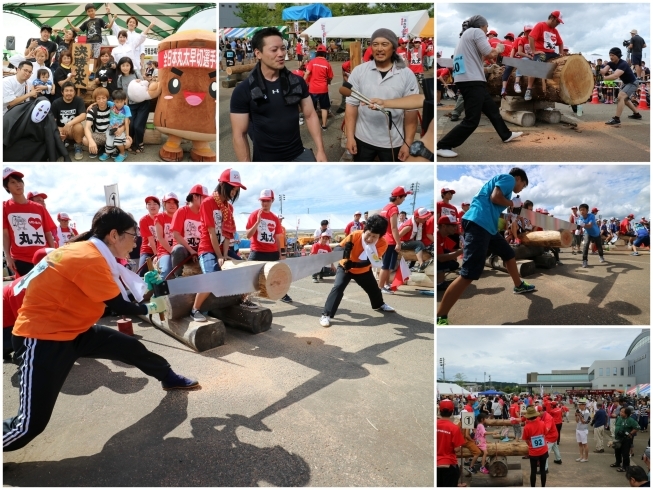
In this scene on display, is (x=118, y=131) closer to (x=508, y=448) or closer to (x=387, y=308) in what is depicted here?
(x=387, y=308)

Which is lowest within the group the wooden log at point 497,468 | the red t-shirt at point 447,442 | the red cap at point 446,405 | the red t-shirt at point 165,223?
the wooden log at point 497,468

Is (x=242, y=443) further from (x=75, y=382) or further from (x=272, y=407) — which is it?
Answer: (x=75, y=382)

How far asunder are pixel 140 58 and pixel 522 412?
500cm

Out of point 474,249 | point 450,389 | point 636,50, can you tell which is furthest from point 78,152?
point 636,50

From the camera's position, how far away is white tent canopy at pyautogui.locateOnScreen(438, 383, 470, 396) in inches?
141

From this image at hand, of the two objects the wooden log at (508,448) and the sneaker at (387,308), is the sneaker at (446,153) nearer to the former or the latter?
the sneaker at (387,308)

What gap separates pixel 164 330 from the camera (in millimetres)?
4781

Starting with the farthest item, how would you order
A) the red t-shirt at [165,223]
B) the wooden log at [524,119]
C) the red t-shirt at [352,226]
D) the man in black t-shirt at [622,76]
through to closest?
the red t-shirt at [352,226], the man in black t-shirt at [622,76], the wooden log at [524,119], the red t-shirt at [165,223]

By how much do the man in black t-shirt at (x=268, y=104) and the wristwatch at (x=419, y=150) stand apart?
3.15ft

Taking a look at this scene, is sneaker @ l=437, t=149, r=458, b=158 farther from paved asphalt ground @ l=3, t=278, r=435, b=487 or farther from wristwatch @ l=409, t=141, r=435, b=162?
paved asphalt ground @ l=3, t=278, r=435, b=487

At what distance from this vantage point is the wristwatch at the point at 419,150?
3.84 m

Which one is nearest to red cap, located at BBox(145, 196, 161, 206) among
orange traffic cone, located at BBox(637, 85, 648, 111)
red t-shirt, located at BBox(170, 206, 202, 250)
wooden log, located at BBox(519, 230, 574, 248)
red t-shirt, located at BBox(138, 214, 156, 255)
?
red t-shirt, located at BBox(138, 214, 156, 255)

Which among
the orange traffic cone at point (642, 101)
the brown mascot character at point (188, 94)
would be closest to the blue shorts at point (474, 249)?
the brown mascot character at point (188, 94)

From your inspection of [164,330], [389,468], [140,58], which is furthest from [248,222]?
[389,468]
